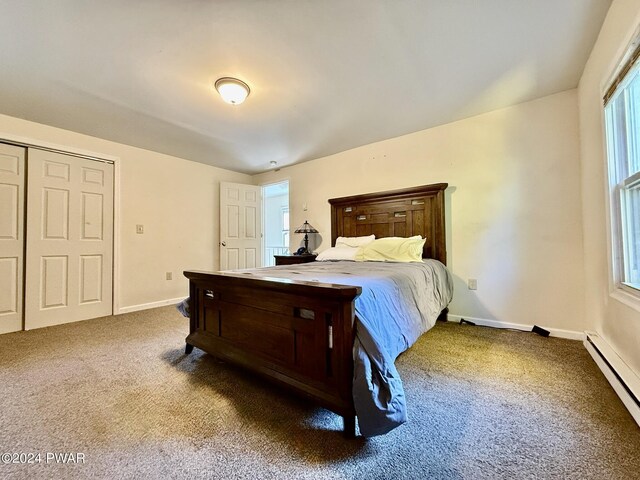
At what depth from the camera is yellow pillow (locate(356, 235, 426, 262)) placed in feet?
9.03

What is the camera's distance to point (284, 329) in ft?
4.98

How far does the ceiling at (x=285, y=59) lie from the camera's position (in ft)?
5.34

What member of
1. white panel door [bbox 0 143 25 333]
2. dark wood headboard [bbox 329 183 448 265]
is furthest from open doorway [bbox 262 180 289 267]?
white panel door [bbox 0 143 25 333]

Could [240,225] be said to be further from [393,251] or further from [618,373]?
[618,373]

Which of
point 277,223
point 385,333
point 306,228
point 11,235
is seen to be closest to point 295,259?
point 306,228

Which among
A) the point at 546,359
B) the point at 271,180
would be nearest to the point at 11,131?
the point at 271,180

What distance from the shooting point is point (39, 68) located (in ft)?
6.81

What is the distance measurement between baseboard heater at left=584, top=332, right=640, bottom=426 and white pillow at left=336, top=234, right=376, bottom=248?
2.08 metres

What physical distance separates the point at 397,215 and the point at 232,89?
2.22m

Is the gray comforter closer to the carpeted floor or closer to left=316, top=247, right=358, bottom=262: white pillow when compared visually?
the carpeted floor

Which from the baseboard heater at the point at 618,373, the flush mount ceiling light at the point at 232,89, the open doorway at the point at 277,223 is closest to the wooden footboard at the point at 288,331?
the baseboard heater at the point at 618,373

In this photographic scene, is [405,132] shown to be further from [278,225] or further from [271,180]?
[278,225]

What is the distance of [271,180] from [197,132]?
1753mm

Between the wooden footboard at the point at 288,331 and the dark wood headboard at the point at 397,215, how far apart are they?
2.12 m
